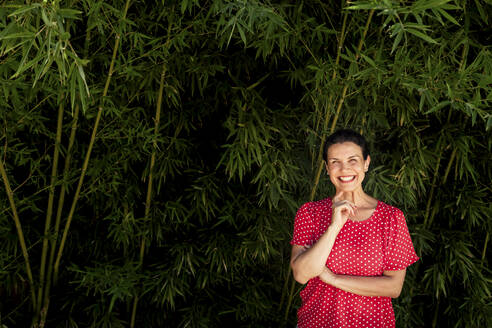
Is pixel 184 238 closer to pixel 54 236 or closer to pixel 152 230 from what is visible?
pixel 152 230

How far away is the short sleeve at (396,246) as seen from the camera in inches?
70.1

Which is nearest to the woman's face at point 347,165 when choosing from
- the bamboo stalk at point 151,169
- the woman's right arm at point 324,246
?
the woman's right arm at point 324,246

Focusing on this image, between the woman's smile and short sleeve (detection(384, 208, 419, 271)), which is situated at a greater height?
the woman's smile

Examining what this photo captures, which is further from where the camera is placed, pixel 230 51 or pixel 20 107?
pixel 230 51

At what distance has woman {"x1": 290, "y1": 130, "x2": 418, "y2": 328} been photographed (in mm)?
1741

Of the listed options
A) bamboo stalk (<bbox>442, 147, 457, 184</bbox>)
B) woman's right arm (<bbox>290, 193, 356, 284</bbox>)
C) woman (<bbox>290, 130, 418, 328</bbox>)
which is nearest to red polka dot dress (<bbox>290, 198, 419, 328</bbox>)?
woman (<bbox>290, 130, 418, 328</bbox>)

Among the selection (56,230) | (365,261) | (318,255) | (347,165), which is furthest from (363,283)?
(56,230)

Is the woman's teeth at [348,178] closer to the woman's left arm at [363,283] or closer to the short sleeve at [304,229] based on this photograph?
the short sleeve at [304,229]

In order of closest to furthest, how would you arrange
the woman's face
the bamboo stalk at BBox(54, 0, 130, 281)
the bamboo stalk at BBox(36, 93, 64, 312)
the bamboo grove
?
the woman's face
the bamboo stalk at BBox(54, 0, 130, 281)
the bamboo grove
the bamboo stalk at BBox(36, 93, 64, 312)

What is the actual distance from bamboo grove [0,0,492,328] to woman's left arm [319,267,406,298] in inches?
36.3

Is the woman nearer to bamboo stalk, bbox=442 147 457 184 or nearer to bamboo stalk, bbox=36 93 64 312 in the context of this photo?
bamboo stalk, bbox=442 147 457 184

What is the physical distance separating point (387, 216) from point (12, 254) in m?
2.34

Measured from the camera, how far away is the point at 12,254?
308 centimetres

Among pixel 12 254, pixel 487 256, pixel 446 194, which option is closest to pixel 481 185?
pixel 446 194
